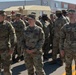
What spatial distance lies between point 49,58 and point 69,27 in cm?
437

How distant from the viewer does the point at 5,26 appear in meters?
6.10

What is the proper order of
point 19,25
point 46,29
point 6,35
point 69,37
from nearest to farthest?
point 69,37 → point 6,35 → point 19,25 → point 46,29

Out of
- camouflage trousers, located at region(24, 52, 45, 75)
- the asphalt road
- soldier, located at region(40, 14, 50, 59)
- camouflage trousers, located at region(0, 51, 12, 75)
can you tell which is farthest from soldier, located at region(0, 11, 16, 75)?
soldier, located at region(40, 14, 50, 59)

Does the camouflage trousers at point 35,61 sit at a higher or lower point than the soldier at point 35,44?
lower

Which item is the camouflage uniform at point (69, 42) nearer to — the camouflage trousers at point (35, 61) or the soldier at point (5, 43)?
the camouflage trousers at point (35, 61)

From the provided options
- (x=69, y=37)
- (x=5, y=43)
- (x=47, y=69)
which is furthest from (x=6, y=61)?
(x=47, y=69)

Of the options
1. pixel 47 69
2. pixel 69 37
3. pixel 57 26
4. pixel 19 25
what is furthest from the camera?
pixel 19 25

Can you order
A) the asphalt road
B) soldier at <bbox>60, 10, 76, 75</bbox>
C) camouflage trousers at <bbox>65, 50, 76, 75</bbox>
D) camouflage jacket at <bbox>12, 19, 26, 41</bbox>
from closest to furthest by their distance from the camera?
soldier at <bbox>60, 10, 76, 75</bbox> < camouflage trousers at <bbox>65, 50, 76, 75</bbox> < the asphalt road < camouflage jacket at <bbox>12, 19, 26, 41</bbox>

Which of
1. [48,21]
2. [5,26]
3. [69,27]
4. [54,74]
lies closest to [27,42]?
[5,26]

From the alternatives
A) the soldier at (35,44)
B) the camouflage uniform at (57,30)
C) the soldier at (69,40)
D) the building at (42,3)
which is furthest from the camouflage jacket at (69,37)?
the building at (42,3)

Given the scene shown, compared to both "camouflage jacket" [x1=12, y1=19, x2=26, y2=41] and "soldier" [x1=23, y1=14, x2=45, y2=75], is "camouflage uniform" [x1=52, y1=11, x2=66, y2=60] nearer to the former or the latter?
"camouflage jacket" [x1=12, y1=19, x2=26, y2=41]

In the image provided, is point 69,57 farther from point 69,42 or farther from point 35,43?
point 35,43

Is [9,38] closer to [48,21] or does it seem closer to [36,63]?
[36,63]

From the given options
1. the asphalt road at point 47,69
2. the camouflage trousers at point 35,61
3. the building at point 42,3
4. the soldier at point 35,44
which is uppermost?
the building at point 42,3
